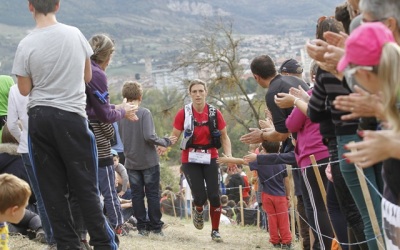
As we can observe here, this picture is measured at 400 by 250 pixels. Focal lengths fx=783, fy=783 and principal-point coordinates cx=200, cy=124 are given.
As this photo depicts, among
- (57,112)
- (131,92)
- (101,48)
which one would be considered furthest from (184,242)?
(57,112)

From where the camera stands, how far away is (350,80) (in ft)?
12.9

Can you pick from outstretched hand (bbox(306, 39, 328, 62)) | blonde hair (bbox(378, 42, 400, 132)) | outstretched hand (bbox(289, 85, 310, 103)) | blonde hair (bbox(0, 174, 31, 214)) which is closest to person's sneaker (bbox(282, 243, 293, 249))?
outstretched hand (bbox(289, 85, 310, 103))

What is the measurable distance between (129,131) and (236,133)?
146ft

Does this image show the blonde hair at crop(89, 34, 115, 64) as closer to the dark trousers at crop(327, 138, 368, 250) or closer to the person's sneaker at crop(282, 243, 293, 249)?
the dark trousers at crop(327, 138, 368, 250)

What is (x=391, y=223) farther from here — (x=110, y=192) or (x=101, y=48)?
(x=110, y=192)

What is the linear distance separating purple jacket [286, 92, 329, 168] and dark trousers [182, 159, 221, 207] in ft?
11.4

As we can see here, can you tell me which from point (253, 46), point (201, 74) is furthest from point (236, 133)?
point (253, 46)

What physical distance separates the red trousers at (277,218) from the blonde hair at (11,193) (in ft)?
16.0

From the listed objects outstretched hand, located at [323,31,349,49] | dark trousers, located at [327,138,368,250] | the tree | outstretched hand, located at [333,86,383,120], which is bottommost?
the tree

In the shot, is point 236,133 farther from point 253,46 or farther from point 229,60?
point 253,46

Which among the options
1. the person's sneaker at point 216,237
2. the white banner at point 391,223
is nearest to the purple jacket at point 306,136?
the white banner at point 391,223

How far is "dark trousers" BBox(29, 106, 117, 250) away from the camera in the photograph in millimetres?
5906

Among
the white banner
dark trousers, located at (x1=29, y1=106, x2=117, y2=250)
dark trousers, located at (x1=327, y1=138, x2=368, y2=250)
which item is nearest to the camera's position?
the white banner

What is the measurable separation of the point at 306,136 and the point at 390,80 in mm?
3317
